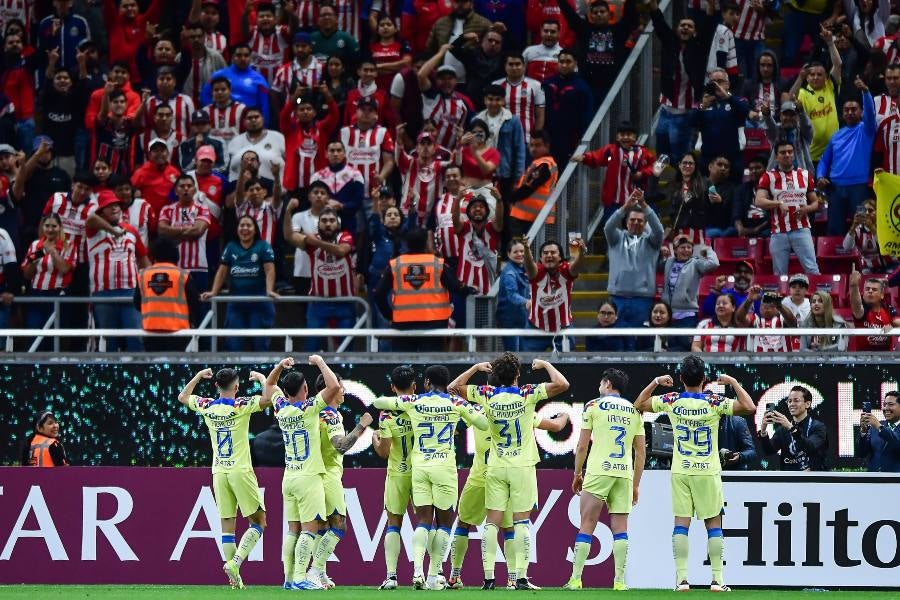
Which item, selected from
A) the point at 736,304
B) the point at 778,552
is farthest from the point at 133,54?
the point at 778,552

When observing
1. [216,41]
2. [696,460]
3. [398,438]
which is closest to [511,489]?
[398,438]

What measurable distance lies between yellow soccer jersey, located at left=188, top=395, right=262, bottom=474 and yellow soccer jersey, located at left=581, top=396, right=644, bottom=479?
9.81ft

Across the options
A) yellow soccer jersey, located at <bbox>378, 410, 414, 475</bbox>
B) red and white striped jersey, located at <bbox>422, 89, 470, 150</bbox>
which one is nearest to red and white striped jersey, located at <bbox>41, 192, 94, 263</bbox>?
red and white striped jersey, located at <bbox>422, 89, 470, 150</bbox>

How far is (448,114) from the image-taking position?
21.4 m

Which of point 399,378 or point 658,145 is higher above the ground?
point 658,145

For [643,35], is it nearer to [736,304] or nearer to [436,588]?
[736,304]

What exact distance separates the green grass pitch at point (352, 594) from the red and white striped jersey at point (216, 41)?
8.52 meters

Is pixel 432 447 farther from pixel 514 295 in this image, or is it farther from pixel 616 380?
pixel 514 295

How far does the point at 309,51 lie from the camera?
72.5ft

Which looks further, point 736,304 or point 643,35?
point 643,35

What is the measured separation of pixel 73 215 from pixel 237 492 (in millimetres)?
5463

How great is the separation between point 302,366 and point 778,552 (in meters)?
4.98

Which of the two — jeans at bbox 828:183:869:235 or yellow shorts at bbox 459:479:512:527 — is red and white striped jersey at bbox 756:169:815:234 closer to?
jeans at bbox 828:183:869:235

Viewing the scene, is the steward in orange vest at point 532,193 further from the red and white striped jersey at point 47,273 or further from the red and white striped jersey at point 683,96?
the red and white striped jersey at point 47,273
